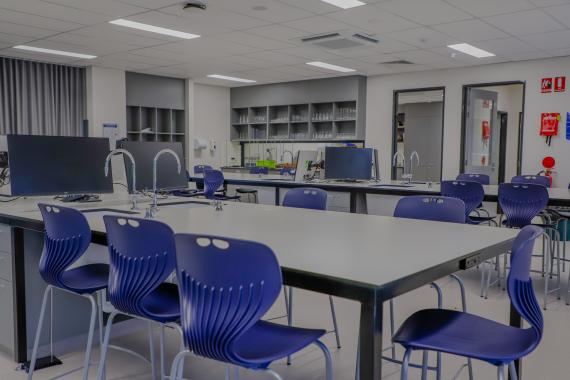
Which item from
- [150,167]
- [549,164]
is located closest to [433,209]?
[150,167]

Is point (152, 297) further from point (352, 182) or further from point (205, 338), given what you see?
point (352, 182)

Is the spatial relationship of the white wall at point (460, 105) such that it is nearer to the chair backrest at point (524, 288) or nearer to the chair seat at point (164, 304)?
the chair backrest at point (524, 288)

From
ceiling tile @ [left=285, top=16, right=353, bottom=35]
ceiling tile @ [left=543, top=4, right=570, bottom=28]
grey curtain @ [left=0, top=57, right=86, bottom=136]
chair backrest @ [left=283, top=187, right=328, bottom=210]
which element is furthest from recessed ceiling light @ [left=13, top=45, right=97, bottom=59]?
ceiling tile @ [left=543, top=4, right=570, bottom=28]

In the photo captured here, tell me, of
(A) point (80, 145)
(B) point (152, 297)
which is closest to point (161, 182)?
(A) point (80, 145)

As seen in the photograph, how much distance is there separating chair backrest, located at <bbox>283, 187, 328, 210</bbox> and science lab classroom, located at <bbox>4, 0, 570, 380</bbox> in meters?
0.02

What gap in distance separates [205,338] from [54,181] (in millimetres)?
2371

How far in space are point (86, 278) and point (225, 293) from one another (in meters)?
1.27

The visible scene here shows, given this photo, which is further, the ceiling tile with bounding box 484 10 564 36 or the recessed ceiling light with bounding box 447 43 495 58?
the recessed ceiling light with bounding box 447 43 495 58

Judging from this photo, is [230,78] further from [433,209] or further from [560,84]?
[433,209]

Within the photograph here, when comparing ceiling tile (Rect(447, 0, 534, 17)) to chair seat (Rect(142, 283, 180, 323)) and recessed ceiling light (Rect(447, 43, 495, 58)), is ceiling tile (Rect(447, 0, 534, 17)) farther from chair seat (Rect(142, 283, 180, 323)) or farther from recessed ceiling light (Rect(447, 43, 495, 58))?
chair seat (Rect(142, 283, 180, 323))

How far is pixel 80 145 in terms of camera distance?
11.6 feet

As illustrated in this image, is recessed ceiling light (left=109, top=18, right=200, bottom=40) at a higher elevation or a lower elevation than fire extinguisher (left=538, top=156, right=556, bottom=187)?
higher

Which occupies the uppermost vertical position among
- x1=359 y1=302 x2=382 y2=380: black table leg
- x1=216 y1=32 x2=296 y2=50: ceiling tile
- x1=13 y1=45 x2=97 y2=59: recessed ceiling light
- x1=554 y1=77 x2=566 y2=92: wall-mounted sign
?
x1=216 y1=32 x2=296 y2=50: ceiling tile

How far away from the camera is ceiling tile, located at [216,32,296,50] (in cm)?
661
